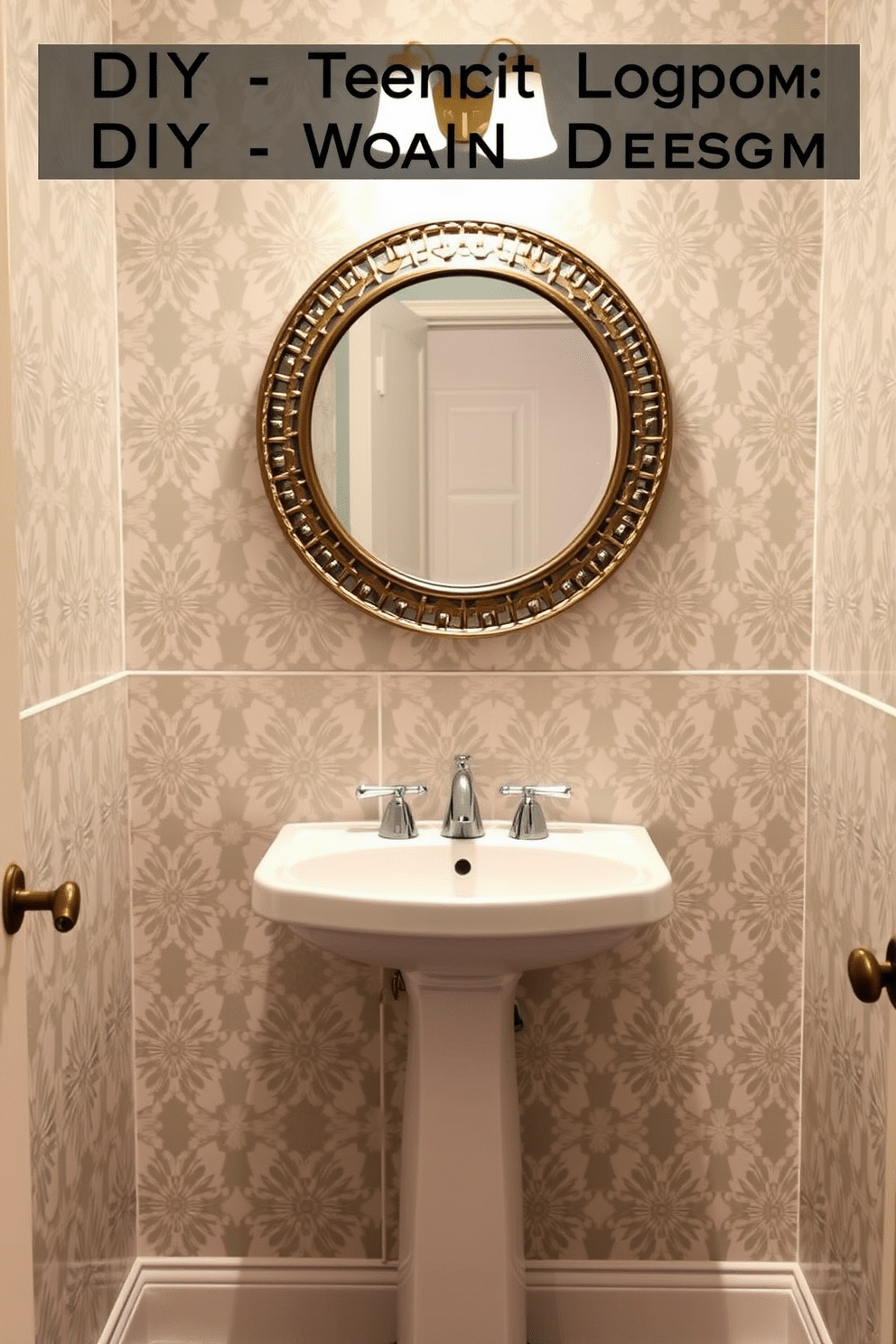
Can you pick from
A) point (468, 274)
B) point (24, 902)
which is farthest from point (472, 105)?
point (24, 902)

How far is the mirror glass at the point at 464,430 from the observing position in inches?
74.6

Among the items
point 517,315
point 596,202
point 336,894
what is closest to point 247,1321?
point 336,894

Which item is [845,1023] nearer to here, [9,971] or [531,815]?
[531,815]

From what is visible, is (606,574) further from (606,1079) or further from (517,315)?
(606,1079)

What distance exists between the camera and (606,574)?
1907mm

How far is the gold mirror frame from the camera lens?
188 centimetres

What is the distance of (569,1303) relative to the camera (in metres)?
2.02

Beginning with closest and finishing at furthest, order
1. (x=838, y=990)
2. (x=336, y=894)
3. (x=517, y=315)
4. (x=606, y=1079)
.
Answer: (x=336, y=894) < (x=838, y=990) < (x=517, y=315) < (x=606, y=1079)

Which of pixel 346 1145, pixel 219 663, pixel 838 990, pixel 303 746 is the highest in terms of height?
pixel 219 663

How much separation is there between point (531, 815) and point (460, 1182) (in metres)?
0.51

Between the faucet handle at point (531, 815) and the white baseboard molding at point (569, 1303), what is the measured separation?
2.31ft

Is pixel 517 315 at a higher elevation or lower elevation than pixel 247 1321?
higher

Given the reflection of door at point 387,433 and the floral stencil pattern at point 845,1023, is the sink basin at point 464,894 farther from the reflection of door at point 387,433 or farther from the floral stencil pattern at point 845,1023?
the reflection of door at point 387,433

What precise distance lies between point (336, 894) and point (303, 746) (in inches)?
17.0
